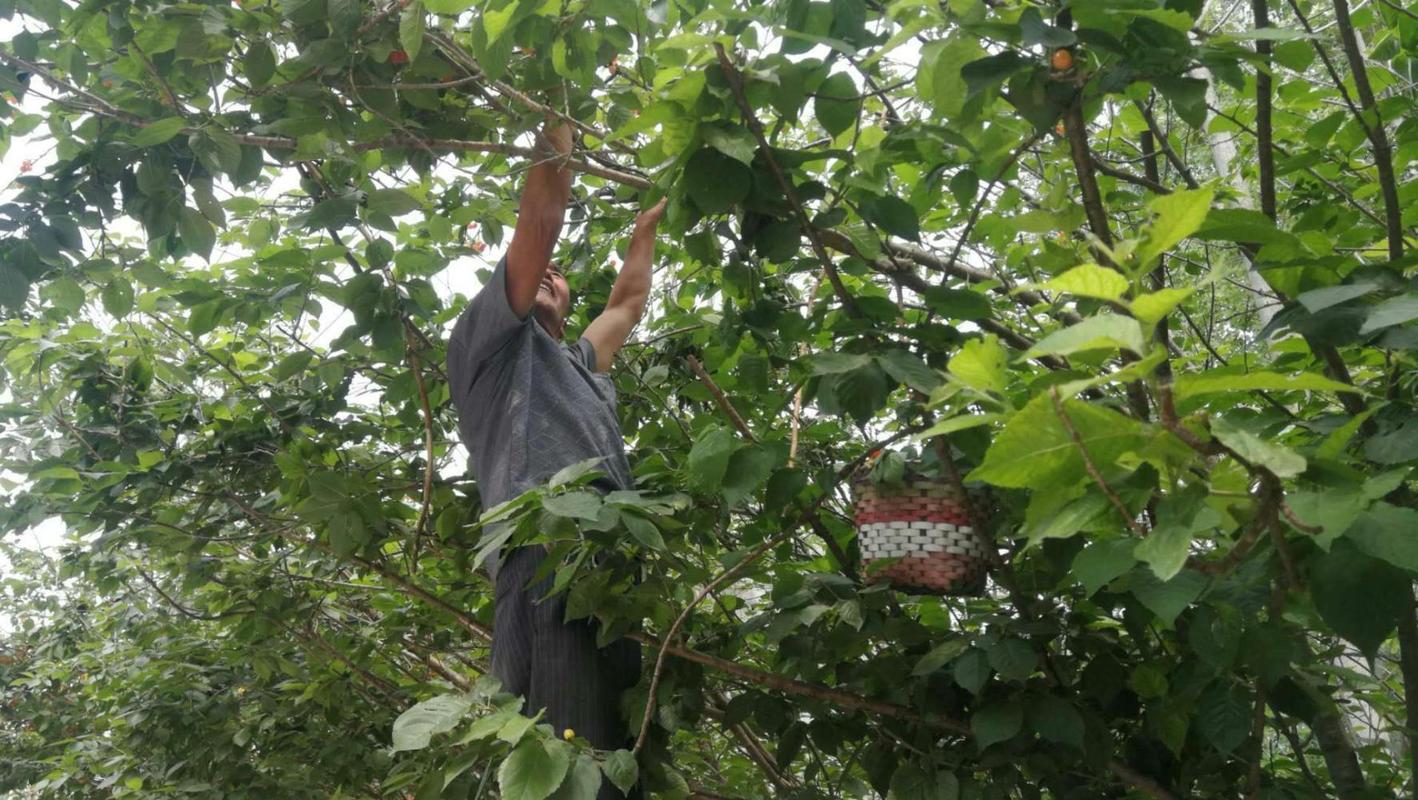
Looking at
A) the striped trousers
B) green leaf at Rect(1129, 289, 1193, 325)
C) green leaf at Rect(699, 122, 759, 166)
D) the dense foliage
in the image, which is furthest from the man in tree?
green leaf at Rect(1129, 289, 1193, 325)

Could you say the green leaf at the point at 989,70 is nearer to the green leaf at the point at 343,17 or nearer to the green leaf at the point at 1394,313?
the green leaf at the point at 1394,313

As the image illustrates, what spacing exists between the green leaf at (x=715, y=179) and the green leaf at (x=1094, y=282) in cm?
71

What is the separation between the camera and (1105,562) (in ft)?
2.82

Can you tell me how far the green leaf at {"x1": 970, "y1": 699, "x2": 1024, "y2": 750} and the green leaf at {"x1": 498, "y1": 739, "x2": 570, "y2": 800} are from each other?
583mm

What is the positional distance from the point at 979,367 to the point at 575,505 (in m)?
0.74

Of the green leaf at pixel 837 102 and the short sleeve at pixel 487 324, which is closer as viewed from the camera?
the green leaf at pixel 837 102

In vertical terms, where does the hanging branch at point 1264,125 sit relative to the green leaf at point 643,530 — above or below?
above

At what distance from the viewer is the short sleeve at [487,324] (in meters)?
2.03

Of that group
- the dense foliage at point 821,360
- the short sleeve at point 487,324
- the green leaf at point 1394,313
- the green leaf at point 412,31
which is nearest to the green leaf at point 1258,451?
the dense foliage at point 821,360

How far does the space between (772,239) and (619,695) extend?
2.89 ft

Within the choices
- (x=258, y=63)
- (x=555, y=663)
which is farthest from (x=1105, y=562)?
(x=258, y=63)

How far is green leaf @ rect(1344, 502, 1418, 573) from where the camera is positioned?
2.54 ft

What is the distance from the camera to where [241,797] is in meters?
3.66

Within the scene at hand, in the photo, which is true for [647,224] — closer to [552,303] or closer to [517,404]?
[552,303]
